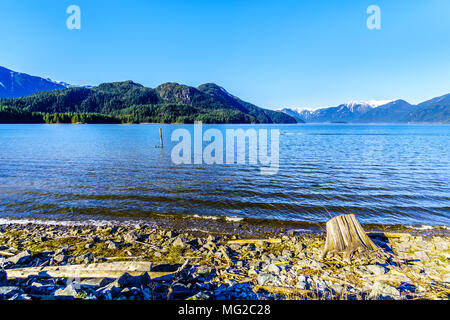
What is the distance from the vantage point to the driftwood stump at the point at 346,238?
7.35 meters

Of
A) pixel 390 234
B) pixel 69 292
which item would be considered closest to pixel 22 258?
pixel 69 292

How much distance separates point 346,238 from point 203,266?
4.97 m

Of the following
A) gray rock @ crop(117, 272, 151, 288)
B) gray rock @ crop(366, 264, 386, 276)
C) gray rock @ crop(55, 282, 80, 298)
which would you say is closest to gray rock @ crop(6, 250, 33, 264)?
gray rock @ crop(55, 282, 80, 298)

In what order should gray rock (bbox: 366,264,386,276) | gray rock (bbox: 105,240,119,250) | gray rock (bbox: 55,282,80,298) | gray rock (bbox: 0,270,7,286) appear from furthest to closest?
1. gray rock (bbox: 105,240,119,250)
2. gray rock (bbox: 366,264,386,276)
3. gray rock (bbox: 0,270,7,286)
4. gray rock (bbox: 55,282,80,298)

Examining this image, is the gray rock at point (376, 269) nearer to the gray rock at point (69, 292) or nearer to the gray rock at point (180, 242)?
the gray rock at point (180, 242)

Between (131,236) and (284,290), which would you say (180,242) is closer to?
(131,236)

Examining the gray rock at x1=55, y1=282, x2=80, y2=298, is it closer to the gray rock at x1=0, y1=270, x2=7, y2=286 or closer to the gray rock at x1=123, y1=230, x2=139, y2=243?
the gray rock at x1=0, y1=270, x2=7, y2=286

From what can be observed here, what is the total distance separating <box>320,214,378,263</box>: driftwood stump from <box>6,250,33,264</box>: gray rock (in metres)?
9.59

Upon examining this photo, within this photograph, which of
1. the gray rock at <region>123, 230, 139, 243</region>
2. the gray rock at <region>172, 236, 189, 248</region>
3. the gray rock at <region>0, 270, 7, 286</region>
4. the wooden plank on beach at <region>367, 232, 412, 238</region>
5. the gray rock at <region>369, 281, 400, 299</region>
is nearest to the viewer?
the gray rock at <region>369, 281, 400, 299</region>

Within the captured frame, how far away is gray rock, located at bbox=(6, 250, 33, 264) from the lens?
6.73 metres

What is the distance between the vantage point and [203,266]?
661 cm

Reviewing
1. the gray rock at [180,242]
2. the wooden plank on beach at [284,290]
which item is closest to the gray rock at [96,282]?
the gray rock at [180,242]

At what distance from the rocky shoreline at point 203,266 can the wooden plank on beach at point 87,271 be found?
0.03 metres
